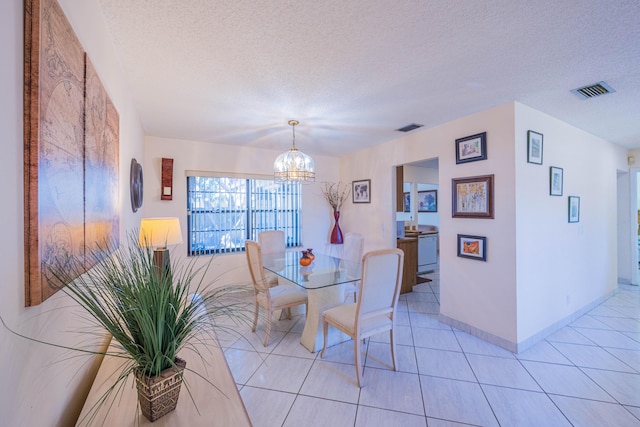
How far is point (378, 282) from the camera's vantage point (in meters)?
2.08

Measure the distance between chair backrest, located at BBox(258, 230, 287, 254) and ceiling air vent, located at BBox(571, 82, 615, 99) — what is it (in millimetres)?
3577

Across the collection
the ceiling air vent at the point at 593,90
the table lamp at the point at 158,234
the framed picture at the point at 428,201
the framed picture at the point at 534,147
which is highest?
the ceiling air vent at the point at 593,90

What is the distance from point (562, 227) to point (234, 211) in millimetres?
4326

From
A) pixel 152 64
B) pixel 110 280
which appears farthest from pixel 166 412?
pixel 152 64

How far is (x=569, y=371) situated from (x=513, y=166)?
1812mm

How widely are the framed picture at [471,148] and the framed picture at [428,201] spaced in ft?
12.7

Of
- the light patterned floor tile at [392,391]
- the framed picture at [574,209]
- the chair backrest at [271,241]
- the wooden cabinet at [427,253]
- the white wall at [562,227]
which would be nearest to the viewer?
the light patterned floor tile at [392,391]

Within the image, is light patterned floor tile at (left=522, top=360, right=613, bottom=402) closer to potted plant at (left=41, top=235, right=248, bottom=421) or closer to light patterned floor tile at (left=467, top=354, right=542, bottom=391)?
light patterned floor tile at (left=467, top=354, right=542, bottom=391)

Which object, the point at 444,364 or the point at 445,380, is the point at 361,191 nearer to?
the point at 444,364

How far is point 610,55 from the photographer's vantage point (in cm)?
175

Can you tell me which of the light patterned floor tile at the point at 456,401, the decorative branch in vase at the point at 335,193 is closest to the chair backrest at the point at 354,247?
the decorative branch in vase at the point at 335,193

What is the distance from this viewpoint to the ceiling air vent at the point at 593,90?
217 cm

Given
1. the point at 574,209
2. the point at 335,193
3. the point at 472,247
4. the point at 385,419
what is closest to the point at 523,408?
the point at 385,419

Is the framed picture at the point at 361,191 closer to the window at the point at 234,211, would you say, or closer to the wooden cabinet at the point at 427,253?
the window at the point at 234,211
